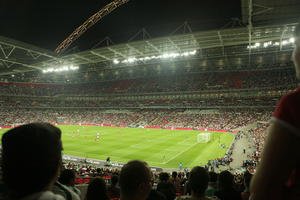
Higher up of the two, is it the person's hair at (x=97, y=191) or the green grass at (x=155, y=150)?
the person's hair at (x=97, y=191)

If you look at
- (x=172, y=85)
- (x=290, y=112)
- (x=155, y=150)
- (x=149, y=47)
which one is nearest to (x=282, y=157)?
(x=290, y=112)

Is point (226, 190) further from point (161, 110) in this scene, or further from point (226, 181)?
point (161, 110)

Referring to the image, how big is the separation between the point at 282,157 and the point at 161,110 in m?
78.6

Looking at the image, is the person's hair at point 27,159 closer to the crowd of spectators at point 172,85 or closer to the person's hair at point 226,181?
the person's hair at point 226,181

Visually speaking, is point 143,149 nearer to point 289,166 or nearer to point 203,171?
point 203,171

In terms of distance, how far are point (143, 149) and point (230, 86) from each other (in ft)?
170

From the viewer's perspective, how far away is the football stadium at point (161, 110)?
4.90 feet

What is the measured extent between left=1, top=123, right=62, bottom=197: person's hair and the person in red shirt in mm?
1444

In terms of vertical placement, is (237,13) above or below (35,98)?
above

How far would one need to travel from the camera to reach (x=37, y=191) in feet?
4.92

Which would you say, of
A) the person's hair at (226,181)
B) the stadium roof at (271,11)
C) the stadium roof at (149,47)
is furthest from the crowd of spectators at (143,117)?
the person's hair at (226,181)

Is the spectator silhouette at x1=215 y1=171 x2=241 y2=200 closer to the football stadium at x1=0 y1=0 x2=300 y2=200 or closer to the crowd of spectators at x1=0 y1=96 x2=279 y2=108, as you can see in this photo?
the football stadium at x1=0 y1=0 x2=300 y2=200

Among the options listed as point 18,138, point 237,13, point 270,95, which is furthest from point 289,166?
point 270,95

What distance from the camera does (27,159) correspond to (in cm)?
148
